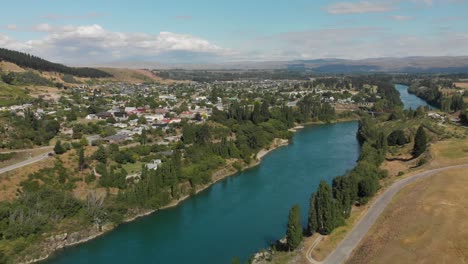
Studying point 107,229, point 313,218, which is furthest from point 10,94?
point 313,218

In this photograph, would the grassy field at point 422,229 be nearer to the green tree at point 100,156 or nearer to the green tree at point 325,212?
the green tree at point 325,212

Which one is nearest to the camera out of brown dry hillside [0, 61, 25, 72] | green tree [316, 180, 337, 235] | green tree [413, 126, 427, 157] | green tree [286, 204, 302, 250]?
green tree [286, 204, 302, 250]

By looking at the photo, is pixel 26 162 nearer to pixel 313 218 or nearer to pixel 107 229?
pixel 107 229

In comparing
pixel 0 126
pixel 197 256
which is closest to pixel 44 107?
pixel 0 126

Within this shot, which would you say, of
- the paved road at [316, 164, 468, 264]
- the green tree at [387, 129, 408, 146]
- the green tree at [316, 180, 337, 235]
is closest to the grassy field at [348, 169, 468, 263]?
the paved road at [316, 164, 468, 264]

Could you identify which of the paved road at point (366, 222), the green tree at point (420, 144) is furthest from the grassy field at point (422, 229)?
the green tree at point (420, 144)

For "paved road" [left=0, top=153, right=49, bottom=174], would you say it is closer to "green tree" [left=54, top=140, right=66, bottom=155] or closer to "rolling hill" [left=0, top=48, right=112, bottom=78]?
"green tree" [left=54, top=140, right=66, bottom=155]
